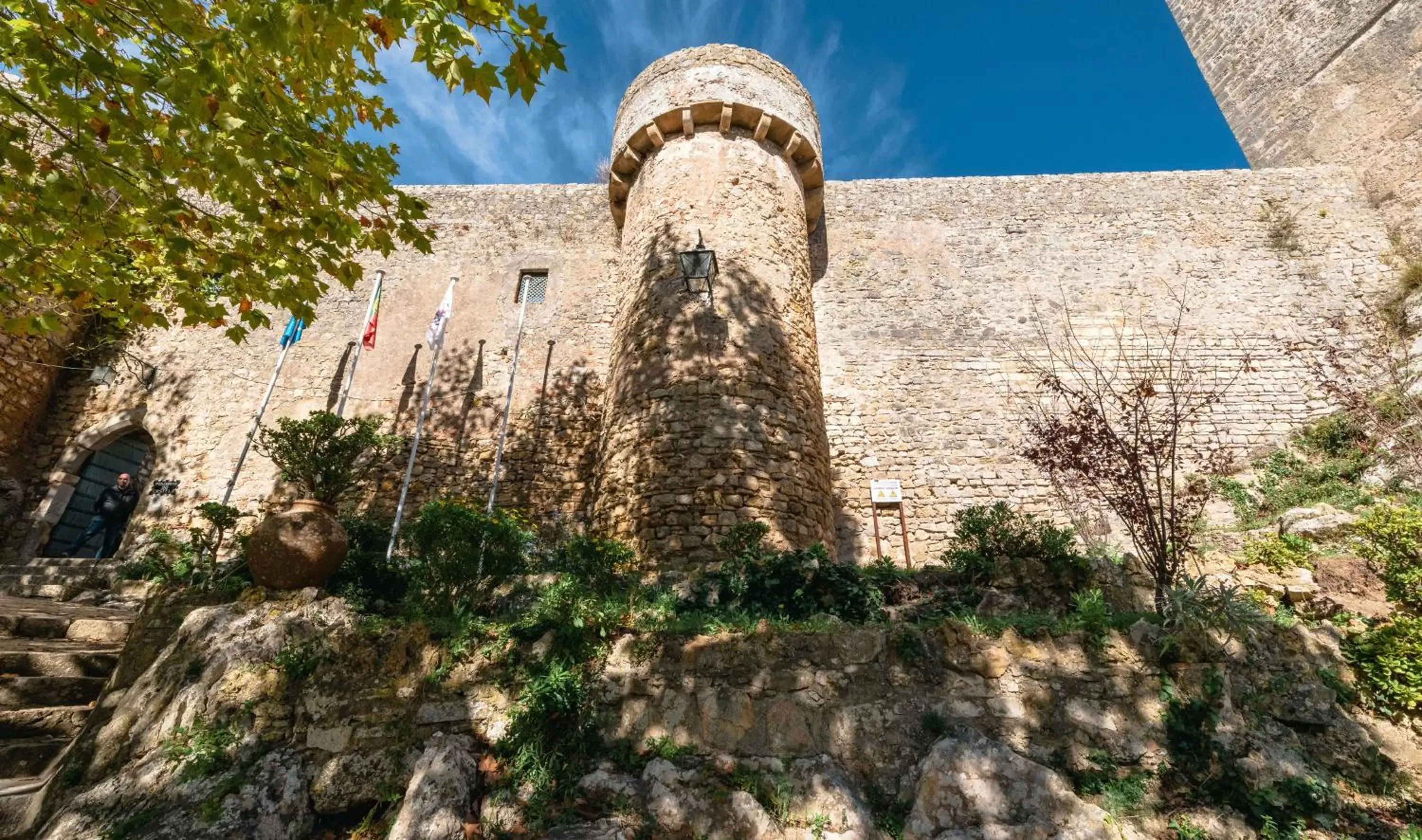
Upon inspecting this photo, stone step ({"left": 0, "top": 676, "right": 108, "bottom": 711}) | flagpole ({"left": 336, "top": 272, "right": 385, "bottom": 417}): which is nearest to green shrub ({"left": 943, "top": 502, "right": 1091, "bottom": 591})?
stone step ({"left": 0, "top": 676, "right": 108, "bottom": 711})

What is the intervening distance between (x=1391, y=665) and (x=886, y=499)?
5.67m

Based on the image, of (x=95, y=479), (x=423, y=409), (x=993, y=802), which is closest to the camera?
(x=993, y=802)

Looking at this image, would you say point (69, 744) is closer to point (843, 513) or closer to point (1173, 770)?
point (1173, 770)

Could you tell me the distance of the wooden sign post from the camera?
893 cm

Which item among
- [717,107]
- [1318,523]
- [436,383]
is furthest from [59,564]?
[1318,523]

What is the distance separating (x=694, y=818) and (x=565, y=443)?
7.32m

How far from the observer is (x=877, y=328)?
1071 cm

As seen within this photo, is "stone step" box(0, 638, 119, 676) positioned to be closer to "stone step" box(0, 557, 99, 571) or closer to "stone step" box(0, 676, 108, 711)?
"stone step" box(0, 676, 108, 711)

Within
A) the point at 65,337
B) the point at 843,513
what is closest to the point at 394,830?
the point at 843,513

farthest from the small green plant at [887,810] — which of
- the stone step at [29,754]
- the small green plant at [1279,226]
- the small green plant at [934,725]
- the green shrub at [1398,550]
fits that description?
the small green plant at [1279,226]

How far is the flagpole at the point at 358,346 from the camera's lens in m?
10.4

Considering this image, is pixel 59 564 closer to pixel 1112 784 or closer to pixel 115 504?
pixel 115 504

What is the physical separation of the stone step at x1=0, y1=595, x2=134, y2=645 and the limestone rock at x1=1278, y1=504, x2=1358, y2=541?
Result: 10597 mm

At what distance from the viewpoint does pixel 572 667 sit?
12.4 ft
